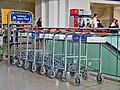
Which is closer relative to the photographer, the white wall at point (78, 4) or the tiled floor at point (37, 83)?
the tiled floor at point (37, 83)

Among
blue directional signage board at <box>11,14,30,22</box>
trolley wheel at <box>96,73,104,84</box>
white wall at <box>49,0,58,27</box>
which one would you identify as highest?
white wall at <box>49,0,58,27</box>

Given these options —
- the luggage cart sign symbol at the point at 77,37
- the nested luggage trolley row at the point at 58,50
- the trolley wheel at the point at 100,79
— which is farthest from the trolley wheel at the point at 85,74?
the luggage cart sign symbol at the point at 77,37

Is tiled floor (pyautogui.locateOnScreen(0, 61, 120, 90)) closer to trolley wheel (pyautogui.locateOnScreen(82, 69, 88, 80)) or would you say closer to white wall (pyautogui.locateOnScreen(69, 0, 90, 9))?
trolley wheel (pyautogui.locateOnScreen(82, 69, 88, 80))

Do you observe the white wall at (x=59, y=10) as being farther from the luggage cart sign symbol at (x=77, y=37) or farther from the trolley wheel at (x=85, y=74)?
the luggage cart sign symbol at (x=77, y=37)

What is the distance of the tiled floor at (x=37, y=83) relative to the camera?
13.2 ft

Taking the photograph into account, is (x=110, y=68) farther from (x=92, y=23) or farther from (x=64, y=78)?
(x=92, y=23)

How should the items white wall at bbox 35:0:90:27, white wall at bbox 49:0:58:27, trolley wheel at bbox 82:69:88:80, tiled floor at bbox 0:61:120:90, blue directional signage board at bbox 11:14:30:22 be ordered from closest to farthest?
tiled floor at bbox 0:61:120:90 → trolley wheel at bbox 82:69:88:80 → blue directional signage board at bbox 11:14:30:22 → white wall at bbox 35:0:90:27 → white wall at bbox 49:0:58:27

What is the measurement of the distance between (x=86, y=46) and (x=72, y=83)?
3.44ft

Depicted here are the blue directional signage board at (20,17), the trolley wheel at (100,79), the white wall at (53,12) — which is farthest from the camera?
the white wall at (53,12)

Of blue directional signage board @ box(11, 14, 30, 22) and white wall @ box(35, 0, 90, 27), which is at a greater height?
white wall @ box(35, 0, 90, 27)

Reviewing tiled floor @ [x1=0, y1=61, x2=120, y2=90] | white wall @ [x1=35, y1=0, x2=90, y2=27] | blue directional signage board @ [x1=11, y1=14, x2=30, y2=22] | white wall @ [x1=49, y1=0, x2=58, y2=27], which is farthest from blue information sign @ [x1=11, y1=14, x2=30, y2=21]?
Result: white wall @ [x1=49, y1=0, x2=58, y2=27]

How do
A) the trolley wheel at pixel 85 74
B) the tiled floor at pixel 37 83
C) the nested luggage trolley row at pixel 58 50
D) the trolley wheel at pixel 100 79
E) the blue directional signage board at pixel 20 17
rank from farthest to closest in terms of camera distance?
the blue directional signage board at pixel 20 17, the trolley wheel at pixel 85 74, the trolley wheel at pixel 100 79, the nested luggage trolley row at pixel 58 50, the tiled floor at pixel 37 83

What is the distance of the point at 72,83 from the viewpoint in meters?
4.30

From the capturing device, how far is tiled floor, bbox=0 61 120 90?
4.02m
